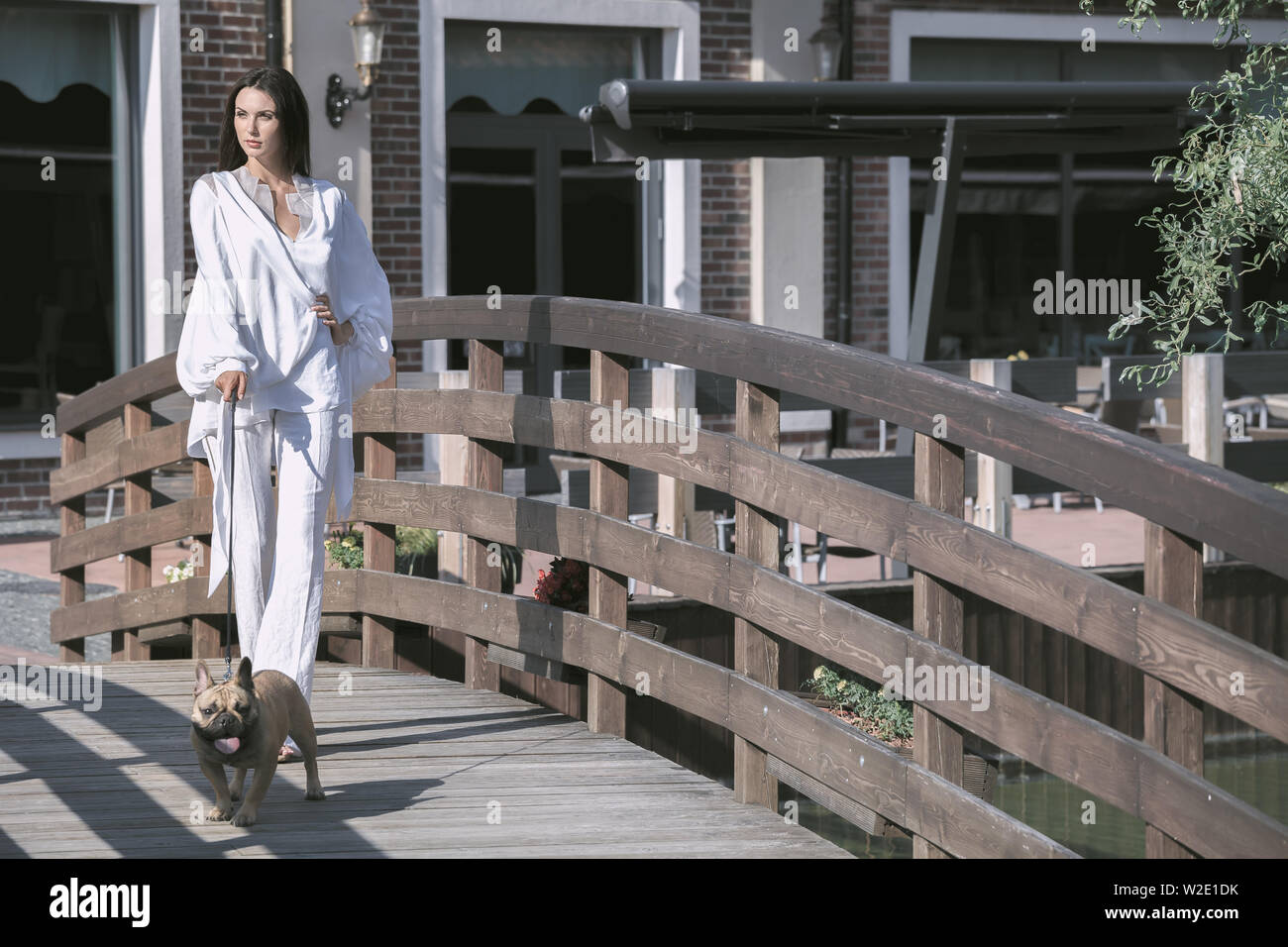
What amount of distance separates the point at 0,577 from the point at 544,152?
5.45m

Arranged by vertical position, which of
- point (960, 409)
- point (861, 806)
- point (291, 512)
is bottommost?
point (861, 806)

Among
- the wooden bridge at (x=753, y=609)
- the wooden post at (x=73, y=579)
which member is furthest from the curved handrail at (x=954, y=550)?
the wooden post at (x=73, y=579)

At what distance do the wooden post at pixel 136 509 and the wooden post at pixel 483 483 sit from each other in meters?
1.85

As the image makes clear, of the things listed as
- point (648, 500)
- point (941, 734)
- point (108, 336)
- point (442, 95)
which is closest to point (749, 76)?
point (442, 95)

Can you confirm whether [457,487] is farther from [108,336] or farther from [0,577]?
[108,336]

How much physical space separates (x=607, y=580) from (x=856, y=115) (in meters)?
4.24

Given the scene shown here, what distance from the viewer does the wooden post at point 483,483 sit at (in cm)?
590

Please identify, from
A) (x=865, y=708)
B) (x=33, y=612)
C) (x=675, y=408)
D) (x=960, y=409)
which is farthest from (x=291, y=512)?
Answer: (x=33, y=612)

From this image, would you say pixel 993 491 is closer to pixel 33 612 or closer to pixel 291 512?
pixel 291 512

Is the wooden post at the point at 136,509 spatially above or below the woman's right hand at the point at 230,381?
below

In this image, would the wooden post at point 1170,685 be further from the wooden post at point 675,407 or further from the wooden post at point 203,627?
the wooden post at point 203,627

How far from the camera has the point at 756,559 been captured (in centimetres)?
460
